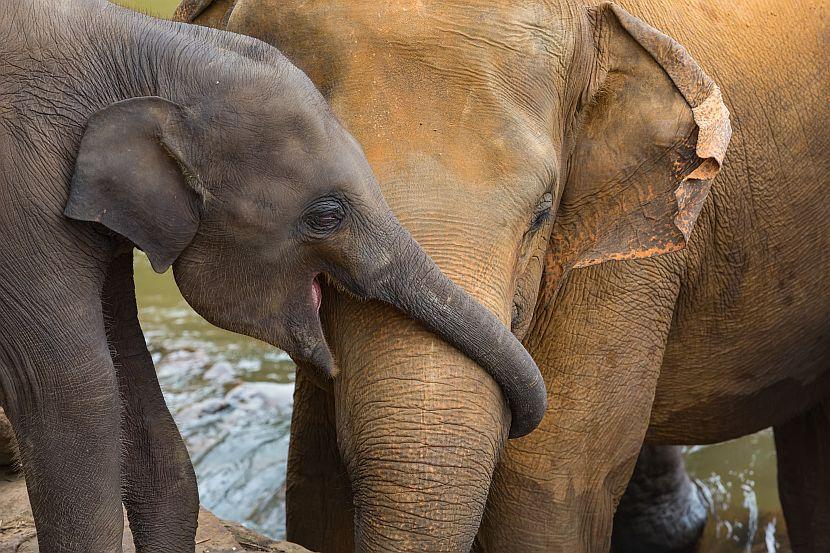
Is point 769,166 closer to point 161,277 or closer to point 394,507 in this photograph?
point 394,507

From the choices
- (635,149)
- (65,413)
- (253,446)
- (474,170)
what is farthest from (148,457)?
(253,446)

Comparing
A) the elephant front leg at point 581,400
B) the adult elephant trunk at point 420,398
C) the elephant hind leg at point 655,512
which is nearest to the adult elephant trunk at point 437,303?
the adult elephant trunk at point 420,398

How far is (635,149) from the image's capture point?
4.02 m

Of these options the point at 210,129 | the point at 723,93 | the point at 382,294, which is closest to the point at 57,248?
the point at 210,129

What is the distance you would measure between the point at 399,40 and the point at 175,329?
192 inches

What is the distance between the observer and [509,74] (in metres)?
3.72

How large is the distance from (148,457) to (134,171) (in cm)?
83

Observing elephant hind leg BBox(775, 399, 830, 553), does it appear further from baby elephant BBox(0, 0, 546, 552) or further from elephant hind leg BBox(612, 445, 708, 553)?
baby elephant BBox(0, 0, 546, 552)

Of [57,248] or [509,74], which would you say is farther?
[509,74]

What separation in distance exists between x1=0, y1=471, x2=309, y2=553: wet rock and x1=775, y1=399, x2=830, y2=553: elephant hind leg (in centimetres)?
193

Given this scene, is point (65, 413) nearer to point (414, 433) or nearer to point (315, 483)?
point (414, 433)

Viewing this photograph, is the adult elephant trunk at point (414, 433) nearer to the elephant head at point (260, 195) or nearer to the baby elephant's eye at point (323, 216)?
the elephant head at point (260, 195)

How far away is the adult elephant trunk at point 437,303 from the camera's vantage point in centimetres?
336

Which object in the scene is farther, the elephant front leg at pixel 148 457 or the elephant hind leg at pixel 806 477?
the elephant hind leg at pixel 806 477
